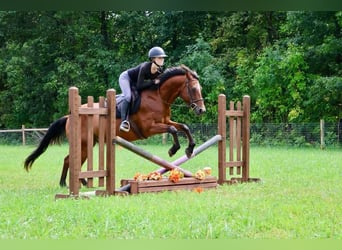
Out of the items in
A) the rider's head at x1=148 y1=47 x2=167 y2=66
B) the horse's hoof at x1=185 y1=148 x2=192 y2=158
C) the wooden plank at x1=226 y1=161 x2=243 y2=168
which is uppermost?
the rider's head at x1=148 y1=47 x2=167 y2=66

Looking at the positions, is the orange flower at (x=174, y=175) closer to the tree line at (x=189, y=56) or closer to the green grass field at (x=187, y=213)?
the green grass field at (x=187, y=213)

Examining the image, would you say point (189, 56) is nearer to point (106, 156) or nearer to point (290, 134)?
point (290, 134)

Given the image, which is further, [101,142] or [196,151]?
[196,151]

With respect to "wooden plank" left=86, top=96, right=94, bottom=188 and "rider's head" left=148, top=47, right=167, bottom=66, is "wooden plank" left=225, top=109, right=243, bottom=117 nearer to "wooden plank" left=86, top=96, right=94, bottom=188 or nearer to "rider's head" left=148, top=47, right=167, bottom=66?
"rider's head" left=148, top=47, right=167, bottom=66

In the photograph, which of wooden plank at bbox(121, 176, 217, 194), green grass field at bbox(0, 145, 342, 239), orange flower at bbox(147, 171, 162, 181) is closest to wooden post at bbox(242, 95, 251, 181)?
green grass field at bbox(0, 145, 342, 239)

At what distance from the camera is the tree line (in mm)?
17547

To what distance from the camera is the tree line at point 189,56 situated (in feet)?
57.6

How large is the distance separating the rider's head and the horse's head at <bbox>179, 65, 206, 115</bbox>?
0.33 metres

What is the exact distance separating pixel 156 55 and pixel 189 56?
13.9 m

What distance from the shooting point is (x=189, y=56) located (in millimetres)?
19578

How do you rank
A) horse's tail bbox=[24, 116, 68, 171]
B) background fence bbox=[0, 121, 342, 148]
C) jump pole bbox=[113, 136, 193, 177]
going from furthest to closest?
A: background fence bbox=[0, 121, 342, 148], horse's tail bbox=[24, 116, 68, 171], jump pole bbox=[113, 136, 193, 177]

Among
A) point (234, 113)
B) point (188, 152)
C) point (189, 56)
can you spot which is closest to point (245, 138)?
point (234, 113)

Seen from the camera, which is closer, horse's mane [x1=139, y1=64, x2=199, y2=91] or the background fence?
horse's mane [x1=139, y1=64, x2=199, y2=91]

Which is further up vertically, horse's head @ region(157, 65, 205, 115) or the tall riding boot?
horse's head @ region(157, 65, 205, 115)
